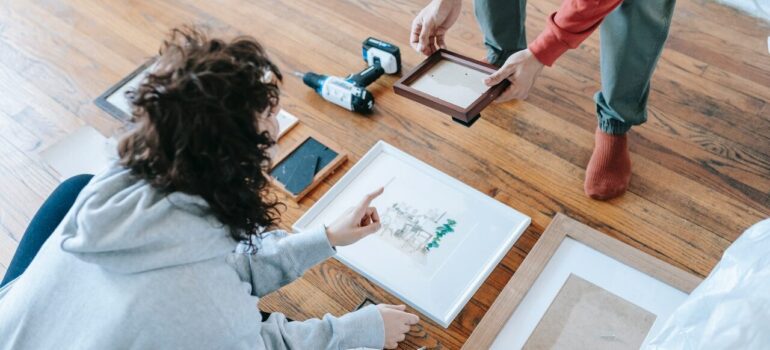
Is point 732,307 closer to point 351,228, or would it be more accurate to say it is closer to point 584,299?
point 584,299

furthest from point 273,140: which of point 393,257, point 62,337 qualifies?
point 393,257

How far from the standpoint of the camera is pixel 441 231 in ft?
4.23

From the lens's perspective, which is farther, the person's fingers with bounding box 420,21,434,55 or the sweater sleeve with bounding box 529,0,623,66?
the person's fingers with bounding box 420,21,434,55

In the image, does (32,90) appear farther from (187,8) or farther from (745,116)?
(745,116)

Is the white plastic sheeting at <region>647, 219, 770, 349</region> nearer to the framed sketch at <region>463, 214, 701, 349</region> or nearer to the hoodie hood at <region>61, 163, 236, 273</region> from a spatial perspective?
the framed sketch at <region>463, 214, 701, 349</region>

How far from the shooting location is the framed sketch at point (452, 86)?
1212 millimetres

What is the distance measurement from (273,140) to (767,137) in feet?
3.80

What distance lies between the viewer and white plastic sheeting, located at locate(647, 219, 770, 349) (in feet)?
2.67

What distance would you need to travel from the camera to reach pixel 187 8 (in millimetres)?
1951

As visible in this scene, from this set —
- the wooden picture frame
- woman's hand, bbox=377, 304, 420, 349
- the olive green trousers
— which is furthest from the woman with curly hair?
the olive green trousers

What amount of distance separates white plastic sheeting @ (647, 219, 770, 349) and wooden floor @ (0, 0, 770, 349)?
326 millimetres

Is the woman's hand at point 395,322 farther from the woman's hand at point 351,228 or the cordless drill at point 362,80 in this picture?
the cordless drill at point 362,80

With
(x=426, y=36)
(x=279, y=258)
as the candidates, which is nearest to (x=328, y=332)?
(x=279, y=258)

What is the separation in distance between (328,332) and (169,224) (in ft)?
1.19
